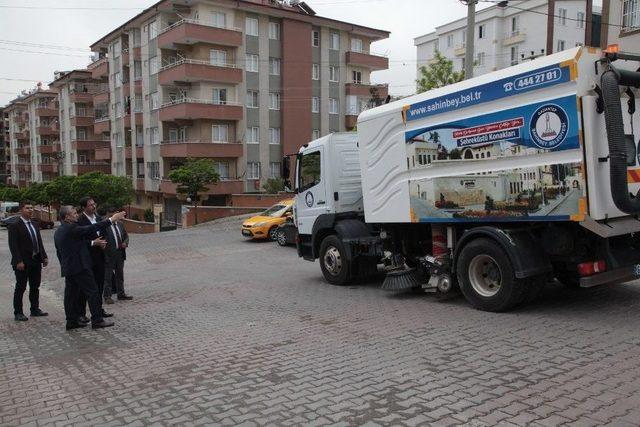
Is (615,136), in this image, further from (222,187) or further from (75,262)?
(222,187)

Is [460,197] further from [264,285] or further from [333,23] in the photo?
[333,23]

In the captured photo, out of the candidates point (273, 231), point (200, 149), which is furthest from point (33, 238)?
point (200, 149)

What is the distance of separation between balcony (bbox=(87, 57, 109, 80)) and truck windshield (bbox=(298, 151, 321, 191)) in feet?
164

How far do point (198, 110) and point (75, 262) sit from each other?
33654mm

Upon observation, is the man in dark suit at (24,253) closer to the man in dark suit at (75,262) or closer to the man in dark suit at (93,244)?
the man in dark suit at (93,244)

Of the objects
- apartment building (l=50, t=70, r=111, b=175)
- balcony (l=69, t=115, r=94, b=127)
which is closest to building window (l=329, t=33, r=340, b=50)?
apartment building (l=50, t=70, r=111, b=175)

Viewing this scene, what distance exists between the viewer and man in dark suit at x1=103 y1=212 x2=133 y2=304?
993cm

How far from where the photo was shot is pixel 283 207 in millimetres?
23812

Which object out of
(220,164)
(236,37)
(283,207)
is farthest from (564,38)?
(283,207)

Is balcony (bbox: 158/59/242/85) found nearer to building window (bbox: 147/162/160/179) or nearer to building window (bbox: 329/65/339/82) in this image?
building window (bbox: 147/162/160/179)

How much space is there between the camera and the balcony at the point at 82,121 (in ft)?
212

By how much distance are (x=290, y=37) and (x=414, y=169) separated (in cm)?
3785

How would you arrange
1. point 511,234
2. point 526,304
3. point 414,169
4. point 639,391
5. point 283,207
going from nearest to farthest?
point 639,391
point 511,234
point 526,304
point 414,169
point 283,207

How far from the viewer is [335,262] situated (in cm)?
1087
